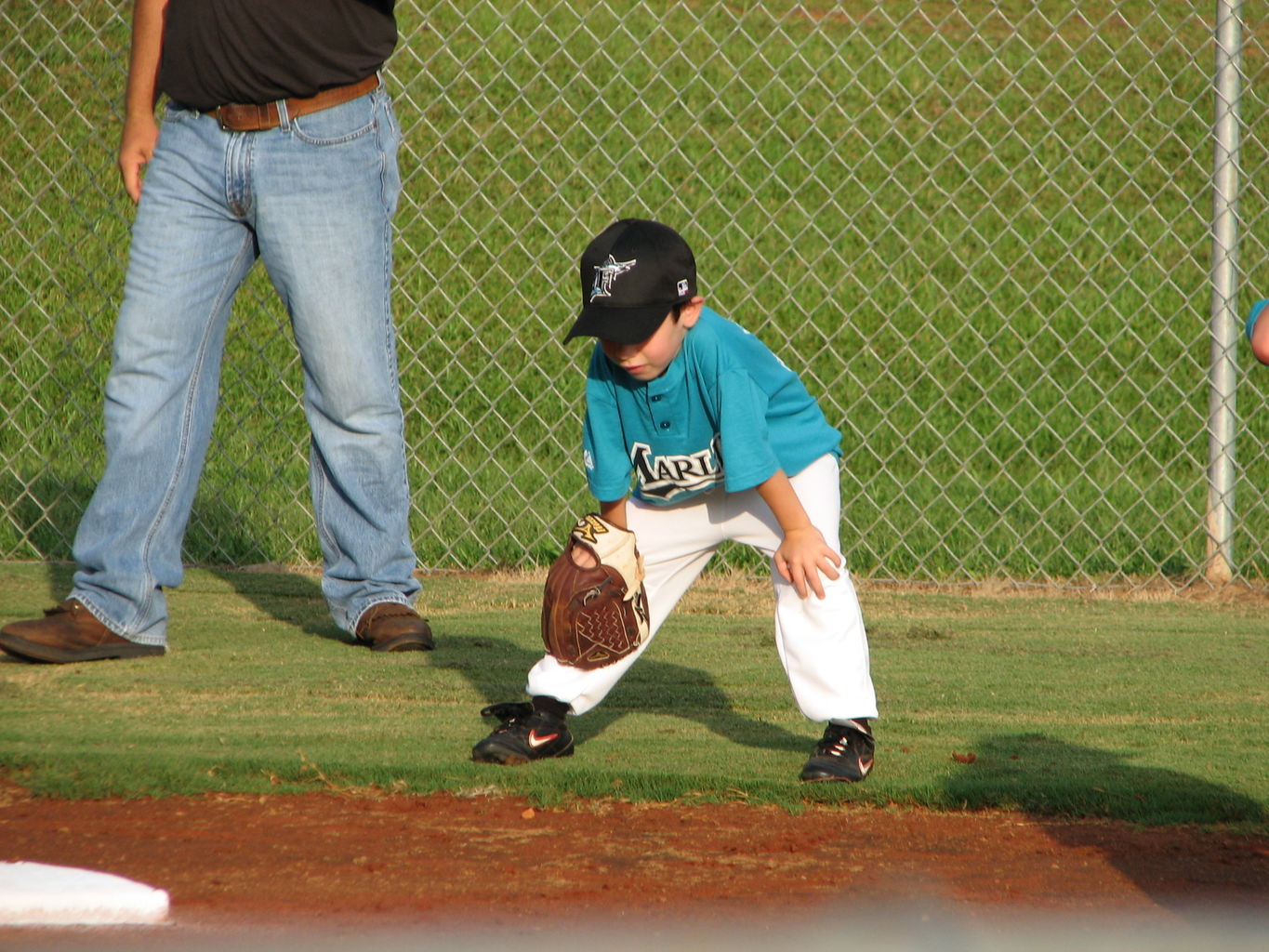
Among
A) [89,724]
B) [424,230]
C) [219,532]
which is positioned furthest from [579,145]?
[89,724]

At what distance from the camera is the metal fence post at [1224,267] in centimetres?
495

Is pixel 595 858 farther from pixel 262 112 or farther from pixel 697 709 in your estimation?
pixel 262 112

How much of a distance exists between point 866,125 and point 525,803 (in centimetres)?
949

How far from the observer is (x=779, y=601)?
119 inches

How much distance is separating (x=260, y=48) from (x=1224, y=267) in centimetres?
319

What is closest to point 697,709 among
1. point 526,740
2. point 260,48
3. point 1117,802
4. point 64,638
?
point 526,740

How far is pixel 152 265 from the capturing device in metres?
3.86

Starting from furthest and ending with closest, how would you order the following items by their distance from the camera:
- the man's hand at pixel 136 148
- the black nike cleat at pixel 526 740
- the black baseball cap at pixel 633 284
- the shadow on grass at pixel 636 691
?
the man's hand at pixel 136 148 → the shadow on grass at pixel 636 691 → the black nike cleat at pixel 526 740 → the black baseball cap at pixel 633 284

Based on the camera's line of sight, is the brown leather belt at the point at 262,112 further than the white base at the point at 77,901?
Yes

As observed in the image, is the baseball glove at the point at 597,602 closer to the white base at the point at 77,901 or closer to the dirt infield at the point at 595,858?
the dirt infield at the point at 595,858

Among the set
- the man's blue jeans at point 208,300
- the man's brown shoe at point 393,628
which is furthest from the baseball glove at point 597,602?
the man's blue jeans at point 208,300

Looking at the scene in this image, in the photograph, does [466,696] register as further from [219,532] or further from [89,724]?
[219,532]

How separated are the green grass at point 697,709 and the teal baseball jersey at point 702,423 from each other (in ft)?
1.98

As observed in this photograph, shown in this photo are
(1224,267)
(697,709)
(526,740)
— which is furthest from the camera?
(1224,267)
